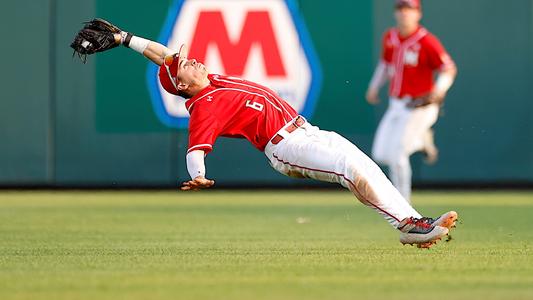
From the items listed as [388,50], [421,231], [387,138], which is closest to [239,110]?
[421,231]

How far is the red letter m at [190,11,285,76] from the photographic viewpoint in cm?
1703

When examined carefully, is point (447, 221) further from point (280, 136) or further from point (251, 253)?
point (251, 253)

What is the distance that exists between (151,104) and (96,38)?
347 inches

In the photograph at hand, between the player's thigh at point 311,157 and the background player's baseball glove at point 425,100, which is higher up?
the player's thigh at point 311,157

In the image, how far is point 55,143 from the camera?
17.1 metres

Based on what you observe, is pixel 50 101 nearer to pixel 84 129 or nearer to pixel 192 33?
pixel 84 129

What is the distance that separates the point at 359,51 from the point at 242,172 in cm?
228

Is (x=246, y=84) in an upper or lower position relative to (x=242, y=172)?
upper

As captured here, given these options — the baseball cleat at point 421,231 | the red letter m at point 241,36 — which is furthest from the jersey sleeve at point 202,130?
the red letter m at point 241,36

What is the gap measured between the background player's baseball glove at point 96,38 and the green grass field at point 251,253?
1.33 meters

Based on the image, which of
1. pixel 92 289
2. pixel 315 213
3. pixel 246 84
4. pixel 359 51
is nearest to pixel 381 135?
pixel 315 213

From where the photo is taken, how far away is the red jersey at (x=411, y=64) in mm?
13791

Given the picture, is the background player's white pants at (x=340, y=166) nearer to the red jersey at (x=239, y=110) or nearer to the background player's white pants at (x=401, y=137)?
the red jersey at (x=239, y=110)

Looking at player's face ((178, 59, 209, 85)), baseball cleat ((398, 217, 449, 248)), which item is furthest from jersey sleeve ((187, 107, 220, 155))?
baseball cleat ((398, 217, 449, 248))
